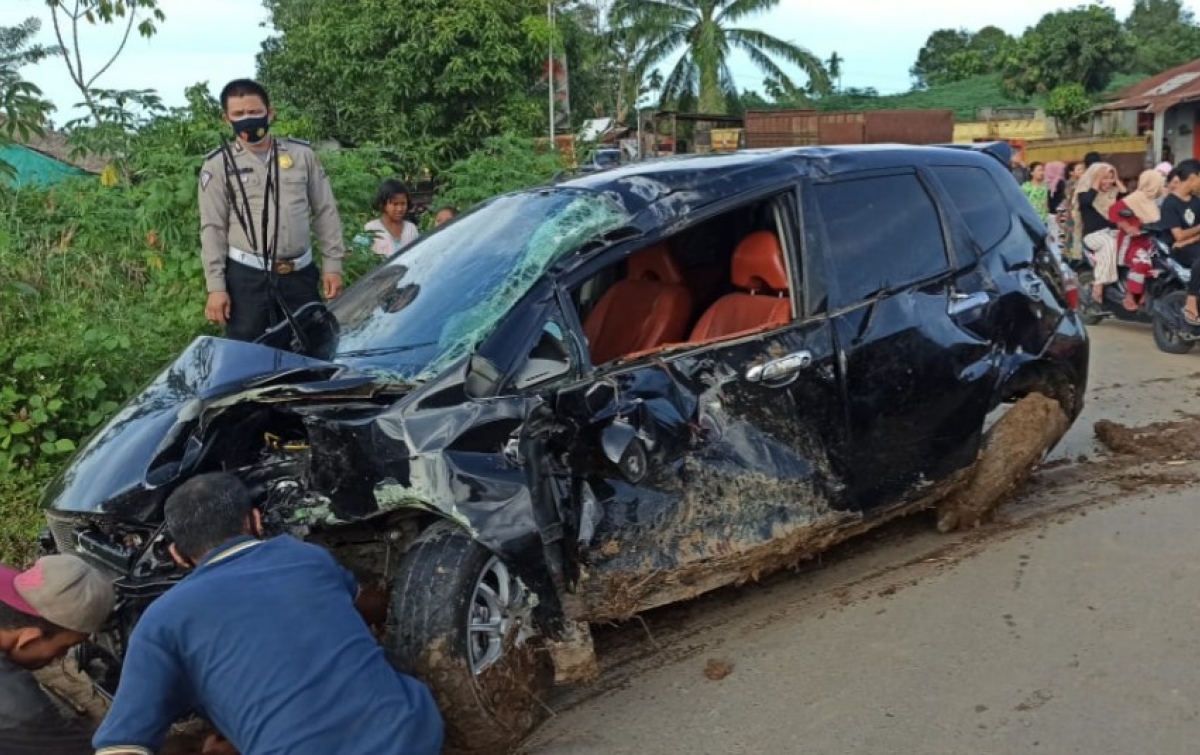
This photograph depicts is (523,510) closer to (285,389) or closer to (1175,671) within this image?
(285,389)

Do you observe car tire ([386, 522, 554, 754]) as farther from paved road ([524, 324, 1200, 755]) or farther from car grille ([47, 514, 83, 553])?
car grille ([47, 514, 83, 553])

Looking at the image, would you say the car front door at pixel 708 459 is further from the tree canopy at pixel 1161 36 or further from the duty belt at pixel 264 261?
the tree canopy at pixel 1161 36

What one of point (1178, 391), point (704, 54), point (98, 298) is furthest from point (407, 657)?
point (704, 54)

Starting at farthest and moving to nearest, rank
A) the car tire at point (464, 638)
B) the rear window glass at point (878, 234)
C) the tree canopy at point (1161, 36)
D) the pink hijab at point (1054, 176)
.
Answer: the tree canopy at point (1161, 36), the pink hijab at point (1054, 176), the rear window glass at point (878, 234), the car tire at point (464, 638)

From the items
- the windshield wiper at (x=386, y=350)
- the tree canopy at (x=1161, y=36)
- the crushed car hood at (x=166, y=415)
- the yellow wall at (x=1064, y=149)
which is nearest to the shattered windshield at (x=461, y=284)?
the windshield wiper at (x=386, y=350)

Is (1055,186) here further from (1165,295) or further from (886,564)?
(886,564)

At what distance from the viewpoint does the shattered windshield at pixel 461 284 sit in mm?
3867

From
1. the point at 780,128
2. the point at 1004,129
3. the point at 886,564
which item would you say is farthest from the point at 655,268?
the point at 1004,129

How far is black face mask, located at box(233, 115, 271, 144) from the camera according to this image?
222 inches

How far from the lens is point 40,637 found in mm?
2912

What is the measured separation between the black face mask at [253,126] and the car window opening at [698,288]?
2139 millimetres

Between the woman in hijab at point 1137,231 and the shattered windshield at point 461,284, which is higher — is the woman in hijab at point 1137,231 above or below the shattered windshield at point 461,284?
below

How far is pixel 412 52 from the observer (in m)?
19.4

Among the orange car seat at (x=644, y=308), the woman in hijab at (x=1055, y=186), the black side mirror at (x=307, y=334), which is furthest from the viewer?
the woman in hijab at (x=1055, y=186)
